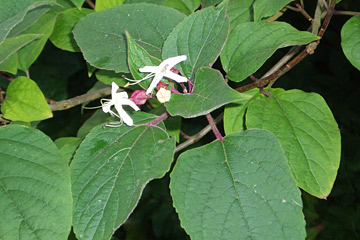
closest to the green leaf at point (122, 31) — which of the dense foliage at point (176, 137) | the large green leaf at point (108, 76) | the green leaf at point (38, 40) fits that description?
the dense foliage at point (176, 137)

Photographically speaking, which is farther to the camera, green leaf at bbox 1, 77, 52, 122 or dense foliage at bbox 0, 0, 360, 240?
green leaf at bbox 1, 77, 52, 122

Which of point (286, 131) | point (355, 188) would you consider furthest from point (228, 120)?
point (355, 188)

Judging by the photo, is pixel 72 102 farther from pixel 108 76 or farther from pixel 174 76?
pixel 174 76

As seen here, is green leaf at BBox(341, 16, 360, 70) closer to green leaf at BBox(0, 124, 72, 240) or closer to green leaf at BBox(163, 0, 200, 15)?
green leaf at BBox(163, 0, 200, 15)

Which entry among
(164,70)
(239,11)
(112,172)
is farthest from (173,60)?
(239,11)

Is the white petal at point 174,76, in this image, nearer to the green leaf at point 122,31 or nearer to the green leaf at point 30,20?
the green leaf at point 122,31

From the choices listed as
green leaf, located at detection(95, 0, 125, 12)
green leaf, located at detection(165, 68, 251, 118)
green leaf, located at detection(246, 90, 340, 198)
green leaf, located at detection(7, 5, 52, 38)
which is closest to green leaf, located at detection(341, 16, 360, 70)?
green leaf, located at detection(246, 90, 340, 198)
